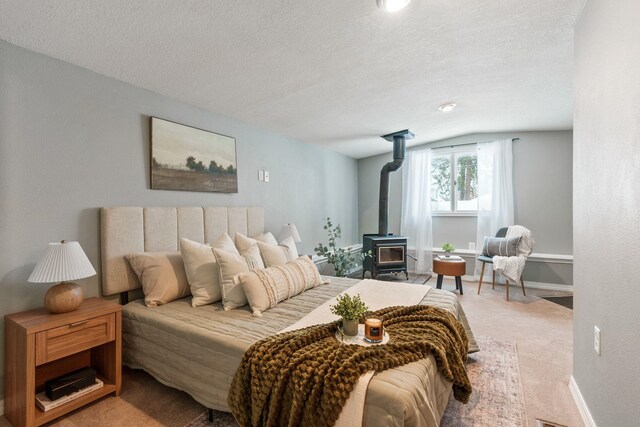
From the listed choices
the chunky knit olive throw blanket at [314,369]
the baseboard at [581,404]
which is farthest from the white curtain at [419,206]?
the chunky knit olive throw blanket at [314,369]

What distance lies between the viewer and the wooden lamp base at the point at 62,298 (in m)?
1.73

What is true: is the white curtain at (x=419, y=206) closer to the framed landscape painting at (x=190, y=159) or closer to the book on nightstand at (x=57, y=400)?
the framed landscape painting at (x=190, y=159)

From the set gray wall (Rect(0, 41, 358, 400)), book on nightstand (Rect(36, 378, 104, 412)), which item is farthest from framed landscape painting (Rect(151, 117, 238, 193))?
book on nightstand (Rect(36, 378, 104, 412))

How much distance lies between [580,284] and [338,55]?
88.8 inches

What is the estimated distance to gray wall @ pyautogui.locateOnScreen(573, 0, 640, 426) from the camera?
1.19 metres

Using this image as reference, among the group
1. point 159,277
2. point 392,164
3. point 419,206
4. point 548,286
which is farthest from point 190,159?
point 548,286

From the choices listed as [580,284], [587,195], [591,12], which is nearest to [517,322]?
[580,284]

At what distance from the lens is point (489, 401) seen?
73.0 inches

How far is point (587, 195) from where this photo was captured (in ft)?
5.70

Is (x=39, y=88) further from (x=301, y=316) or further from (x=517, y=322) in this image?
(x=517, y=322)

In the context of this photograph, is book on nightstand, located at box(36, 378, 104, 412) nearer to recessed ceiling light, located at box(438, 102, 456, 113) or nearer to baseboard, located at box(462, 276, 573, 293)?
recessed ceiling light, located at box(438, 102, 456, 113)

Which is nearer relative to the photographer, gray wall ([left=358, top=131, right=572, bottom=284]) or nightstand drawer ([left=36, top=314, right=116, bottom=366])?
nightstand drawer ([left=36, top=314, right=116, bottom=366])

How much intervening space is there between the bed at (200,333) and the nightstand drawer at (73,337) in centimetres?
18

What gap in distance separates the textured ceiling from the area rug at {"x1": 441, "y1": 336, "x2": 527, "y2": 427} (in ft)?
8.02
